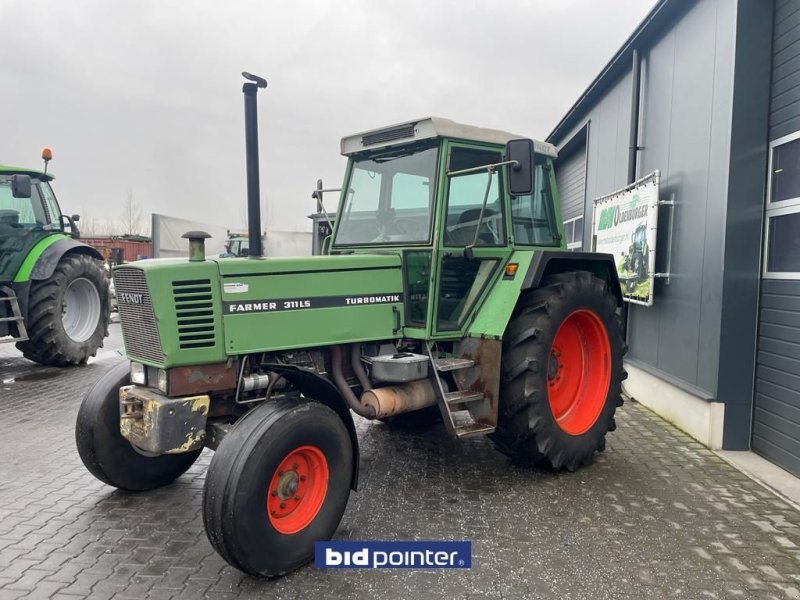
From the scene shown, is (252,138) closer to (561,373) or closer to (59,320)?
(561,373)

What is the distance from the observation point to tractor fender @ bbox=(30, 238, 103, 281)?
823 centimetres

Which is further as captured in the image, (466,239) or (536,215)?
(536,215)

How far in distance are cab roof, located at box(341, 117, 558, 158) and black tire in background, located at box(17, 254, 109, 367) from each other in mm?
5758

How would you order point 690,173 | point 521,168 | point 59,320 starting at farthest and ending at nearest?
point 59,320 → point 690,173 → point 521,168

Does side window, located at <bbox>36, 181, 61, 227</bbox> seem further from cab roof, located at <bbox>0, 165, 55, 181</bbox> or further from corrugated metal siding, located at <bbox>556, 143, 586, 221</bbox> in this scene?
corrugated metal siding, located at <bbox>556, 143, 586, 221</bbox>

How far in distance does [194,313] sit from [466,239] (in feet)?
6.53

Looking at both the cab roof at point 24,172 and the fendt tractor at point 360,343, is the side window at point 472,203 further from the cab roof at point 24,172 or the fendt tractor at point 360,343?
the cab roof at point 24,172

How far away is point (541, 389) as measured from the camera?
423cm

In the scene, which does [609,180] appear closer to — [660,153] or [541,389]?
[660,153]

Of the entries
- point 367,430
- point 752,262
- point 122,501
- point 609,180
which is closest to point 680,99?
point 752,262

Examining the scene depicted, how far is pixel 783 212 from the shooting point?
4.73m

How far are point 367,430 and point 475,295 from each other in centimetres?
188

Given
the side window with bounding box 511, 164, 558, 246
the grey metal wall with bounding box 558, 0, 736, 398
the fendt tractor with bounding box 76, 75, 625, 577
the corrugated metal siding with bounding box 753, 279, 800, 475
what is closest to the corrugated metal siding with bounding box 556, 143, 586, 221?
the grey metal wall with bounding box 558, 0, 736, 398

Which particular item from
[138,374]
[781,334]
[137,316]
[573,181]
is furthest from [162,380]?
[573,181]
